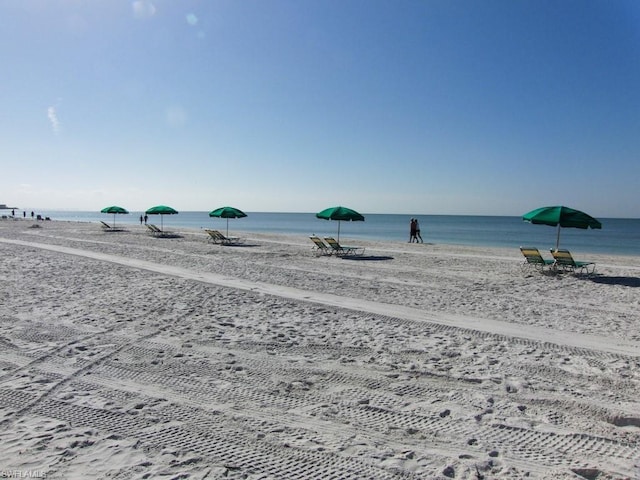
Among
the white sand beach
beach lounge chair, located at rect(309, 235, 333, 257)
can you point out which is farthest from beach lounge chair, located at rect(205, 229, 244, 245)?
the white sand beach

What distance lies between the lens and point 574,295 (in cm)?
873

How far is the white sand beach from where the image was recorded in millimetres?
2801

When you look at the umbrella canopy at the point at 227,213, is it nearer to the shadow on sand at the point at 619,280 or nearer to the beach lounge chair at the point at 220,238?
the beach lounge chair at the point at 220,238

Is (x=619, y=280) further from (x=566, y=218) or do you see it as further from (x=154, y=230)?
(x=154, y=230)

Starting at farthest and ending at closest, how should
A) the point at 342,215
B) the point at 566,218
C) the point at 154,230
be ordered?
the point at 154,230 → the point at 342,215 → the point at 566,218

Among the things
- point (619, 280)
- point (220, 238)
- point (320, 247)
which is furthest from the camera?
point (220, 238)

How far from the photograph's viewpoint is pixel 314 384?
4.03m

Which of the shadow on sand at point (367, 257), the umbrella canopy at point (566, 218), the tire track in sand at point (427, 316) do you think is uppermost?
the umbrella canopy at point (566, 218)

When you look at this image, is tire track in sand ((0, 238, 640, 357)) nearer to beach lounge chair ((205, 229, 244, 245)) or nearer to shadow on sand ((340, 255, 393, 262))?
shadow on sand ((340, 255, 393, 262))

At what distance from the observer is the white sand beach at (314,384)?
2.80 metres

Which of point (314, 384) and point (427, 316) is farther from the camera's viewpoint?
point (427, 316)

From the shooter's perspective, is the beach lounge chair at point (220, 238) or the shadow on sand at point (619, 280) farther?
the beach lounge chair at point (220, 238)

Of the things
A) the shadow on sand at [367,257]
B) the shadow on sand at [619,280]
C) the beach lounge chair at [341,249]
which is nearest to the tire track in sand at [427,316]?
the shadow on sand at [619,280]

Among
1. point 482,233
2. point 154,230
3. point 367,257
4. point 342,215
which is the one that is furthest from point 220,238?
point 482,233
